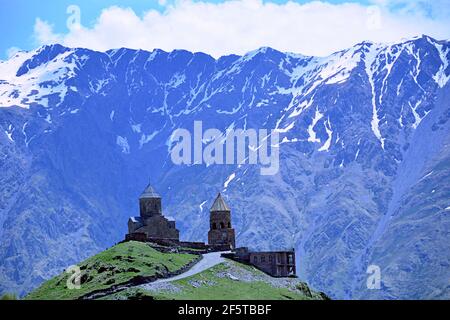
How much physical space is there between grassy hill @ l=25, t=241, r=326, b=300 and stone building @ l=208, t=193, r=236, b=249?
19.2 meters

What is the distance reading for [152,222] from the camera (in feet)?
577

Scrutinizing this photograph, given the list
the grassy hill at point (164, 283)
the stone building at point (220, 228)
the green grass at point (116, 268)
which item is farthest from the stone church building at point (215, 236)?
the green grass at point (116, 268)

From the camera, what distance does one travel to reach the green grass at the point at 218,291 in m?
113

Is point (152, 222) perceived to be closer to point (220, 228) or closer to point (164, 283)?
point (220, 228)

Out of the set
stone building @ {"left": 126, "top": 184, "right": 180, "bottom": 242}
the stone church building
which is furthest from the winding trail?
stone building @ {"left": 126, "top": 184, "right": 180, "bottom": 242}

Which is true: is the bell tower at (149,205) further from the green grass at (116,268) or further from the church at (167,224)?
the green grass at (116,268)

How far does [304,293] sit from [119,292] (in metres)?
38.1

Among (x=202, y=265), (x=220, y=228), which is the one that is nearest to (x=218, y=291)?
(x=202, y=265)

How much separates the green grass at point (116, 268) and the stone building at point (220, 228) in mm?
22557

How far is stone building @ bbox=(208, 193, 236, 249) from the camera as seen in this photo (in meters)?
171

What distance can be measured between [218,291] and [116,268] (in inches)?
593

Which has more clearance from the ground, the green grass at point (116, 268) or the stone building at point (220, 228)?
the stone building at point (220, 228)
